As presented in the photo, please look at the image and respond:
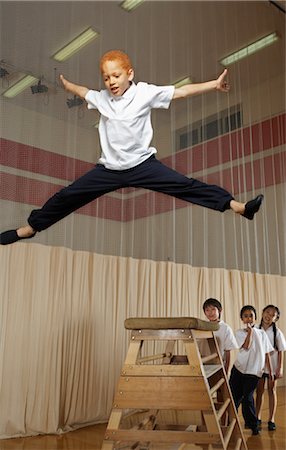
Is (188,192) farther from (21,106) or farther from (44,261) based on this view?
(21,106)

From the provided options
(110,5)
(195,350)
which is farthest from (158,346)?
(110,5)

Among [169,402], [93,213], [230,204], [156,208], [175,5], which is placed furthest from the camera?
[175,5]

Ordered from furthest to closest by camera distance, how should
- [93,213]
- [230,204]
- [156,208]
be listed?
[156,208] < [93,213] < [230,204]

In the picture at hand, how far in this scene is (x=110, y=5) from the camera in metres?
4.20

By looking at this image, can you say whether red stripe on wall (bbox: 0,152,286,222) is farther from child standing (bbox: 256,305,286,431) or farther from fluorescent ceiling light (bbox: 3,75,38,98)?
child standing (bbox: 256,305,286,431)

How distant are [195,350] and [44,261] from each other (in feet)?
5.03

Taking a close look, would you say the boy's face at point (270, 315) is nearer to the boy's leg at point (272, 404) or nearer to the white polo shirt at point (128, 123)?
the boy's leg at point (272, 404)

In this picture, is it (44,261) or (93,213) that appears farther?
(93,213)

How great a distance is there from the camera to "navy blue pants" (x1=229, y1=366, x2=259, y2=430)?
3.33 meters

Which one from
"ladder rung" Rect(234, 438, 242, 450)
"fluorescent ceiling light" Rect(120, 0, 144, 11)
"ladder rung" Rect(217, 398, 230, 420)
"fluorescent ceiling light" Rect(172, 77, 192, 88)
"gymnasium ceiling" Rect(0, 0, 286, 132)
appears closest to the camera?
"ladder rung" Rect(217, 398, 230, 420)

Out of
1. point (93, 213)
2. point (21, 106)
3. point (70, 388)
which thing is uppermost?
point (21, 106)

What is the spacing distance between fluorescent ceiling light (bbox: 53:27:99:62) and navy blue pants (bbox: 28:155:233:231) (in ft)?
6.94

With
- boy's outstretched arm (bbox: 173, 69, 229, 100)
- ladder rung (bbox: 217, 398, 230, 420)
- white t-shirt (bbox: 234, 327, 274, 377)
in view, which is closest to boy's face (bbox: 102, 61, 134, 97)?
boy's outstretched arm (bbox: 173, 69, 229, 100)

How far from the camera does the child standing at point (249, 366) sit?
3.36 meters
